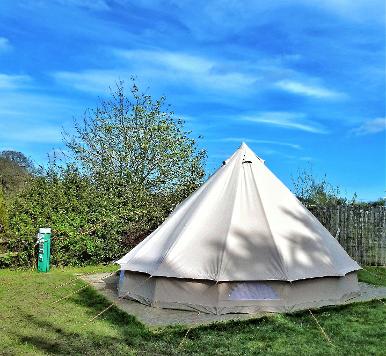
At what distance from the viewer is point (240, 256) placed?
8.27 m

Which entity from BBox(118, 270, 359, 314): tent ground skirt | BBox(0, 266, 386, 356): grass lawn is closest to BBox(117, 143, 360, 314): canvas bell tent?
BBox(118, 270, 359, 314): tent ground skirt

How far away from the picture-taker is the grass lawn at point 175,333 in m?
6.27

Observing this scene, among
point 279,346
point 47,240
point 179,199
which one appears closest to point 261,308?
point 279,346

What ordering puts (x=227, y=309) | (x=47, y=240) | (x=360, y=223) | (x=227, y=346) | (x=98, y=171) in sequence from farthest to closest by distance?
1. (x=98, y=171)
2. (x=360, y=223)
3. (x=47, y=240)
4. (x=227, y=309)
5. (x=227, y=346)

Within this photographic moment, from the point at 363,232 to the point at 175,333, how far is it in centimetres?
958

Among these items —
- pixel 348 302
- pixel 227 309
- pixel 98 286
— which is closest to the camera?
pixel 227 309

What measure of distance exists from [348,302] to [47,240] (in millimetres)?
7527

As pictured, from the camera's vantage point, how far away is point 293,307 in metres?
8.15

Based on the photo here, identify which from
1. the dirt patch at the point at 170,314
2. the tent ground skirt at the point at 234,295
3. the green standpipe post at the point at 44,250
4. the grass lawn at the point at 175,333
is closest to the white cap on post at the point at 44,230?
the green standpipe post at the point at 44,250

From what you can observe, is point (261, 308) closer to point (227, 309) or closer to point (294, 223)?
point (227, 309)

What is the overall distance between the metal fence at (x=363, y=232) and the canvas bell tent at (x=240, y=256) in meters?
5.60

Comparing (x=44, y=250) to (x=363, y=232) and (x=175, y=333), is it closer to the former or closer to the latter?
(x=175, y=333)

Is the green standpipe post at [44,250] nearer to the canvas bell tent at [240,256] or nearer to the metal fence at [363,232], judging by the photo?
the canvas bell tent at [240,256]

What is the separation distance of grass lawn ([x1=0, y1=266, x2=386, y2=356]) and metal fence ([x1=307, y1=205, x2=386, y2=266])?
615 cm
